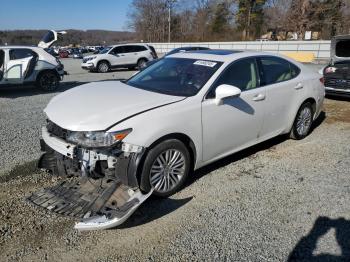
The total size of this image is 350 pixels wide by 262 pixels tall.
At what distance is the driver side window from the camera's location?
4.16 meters

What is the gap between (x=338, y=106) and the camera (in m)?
8.98

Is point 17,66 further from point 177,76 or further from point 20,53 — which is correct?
point 177,76

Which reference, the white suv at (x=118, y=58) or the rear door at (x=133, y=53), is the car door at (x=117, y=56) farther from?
the rear door at (x=133, y=53)

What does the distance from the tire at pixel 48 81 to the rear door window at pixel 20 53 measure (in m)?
0.76

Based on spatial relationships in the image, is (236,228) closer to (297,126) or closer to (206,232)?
(206,232)

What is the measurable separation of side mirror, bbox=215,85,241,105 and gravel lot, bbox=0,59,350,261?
1078 mm

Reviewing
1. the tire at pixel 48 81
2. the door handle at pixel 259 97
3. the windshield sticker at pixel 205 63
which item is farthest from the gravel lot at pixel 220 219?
the tire at pixel 48 81

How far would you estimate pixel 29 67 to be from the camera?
10727 millimetres

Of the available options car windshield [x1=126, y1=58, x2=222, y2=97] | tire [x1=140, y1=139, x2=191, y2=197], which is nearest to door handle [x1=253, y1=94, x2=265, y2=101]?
car windshield [x1=126, y1=58, x2=222, y2=97]

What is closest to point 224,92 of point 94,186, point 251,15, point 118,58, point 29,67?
point 94,186

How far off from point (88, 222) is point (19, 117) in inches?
214

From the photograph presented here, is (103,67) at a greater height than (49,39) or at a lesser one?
lesser

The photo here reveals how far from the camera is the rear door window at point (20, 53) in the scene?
10.6 metres

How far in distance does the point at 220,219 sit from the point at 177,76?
1.95 meters
